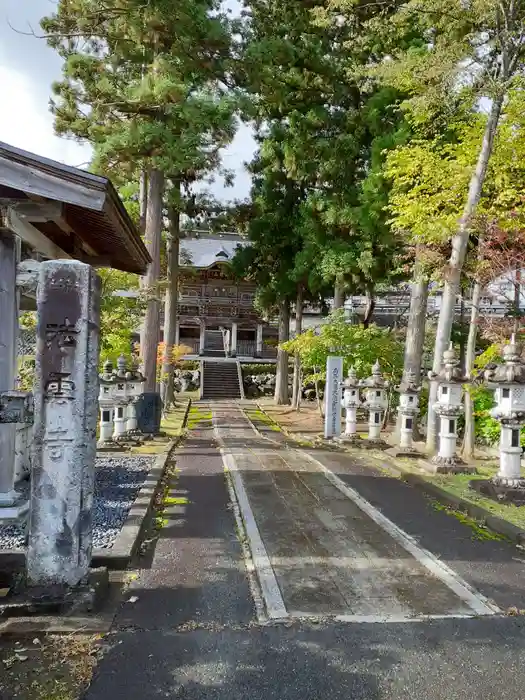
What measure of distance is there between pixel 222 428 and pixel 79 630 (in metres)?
14.5

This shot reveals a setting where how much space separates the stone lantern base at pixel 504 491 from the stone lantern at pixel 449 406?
1.71 m

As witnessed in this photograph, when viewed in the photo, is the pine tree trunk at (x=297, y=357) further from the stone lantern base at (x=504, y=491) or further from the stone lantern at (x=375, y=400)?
the stone lantern base at (x=504, y=491)

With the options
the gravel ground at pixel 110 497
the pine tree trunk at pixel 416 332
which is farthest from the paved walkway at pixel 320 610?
the pine tree trunk at pixel 416 332

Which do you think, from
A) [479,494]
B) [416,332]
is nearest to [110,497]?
[479,494]

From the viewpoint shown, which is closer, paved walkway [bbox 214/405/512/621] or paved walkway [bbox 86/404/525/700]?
paved walkway [bbox 86/404/525/700]

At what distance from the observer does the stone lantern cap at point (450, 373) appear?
30.4ft

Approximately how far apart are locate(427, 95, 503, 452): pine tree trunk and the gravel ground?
578 cm

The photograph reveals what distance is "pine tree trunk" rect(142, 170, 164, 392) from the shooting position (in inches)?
552

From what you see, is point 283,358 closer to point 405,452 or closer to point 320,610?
point 405,452

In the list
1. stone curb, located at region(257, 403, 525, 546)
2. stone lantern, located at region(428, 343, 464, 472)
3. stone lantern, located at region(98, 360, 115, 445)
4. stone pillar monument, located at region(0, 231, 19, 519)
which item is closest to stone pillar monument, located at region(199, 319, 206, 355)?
stone lantern, located at region(98, 360, 115, 445)

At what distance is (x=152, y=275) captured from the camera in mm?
14125

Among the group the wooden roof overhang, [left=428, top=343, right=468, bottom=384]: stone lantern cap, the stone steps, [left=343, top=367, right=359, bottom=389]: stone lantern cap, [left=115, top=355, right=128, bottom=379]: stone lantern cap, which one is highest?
the wooden roof overhang

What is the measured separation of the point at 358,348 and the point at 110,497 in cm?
1140

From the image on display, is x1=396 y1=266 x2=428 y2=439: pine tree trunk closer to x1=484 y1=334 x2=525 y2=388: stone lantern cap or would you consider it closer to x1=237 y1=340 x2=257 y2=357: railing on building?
x1=484 y1=334 x2=525 y2=388: stone lantern cap
